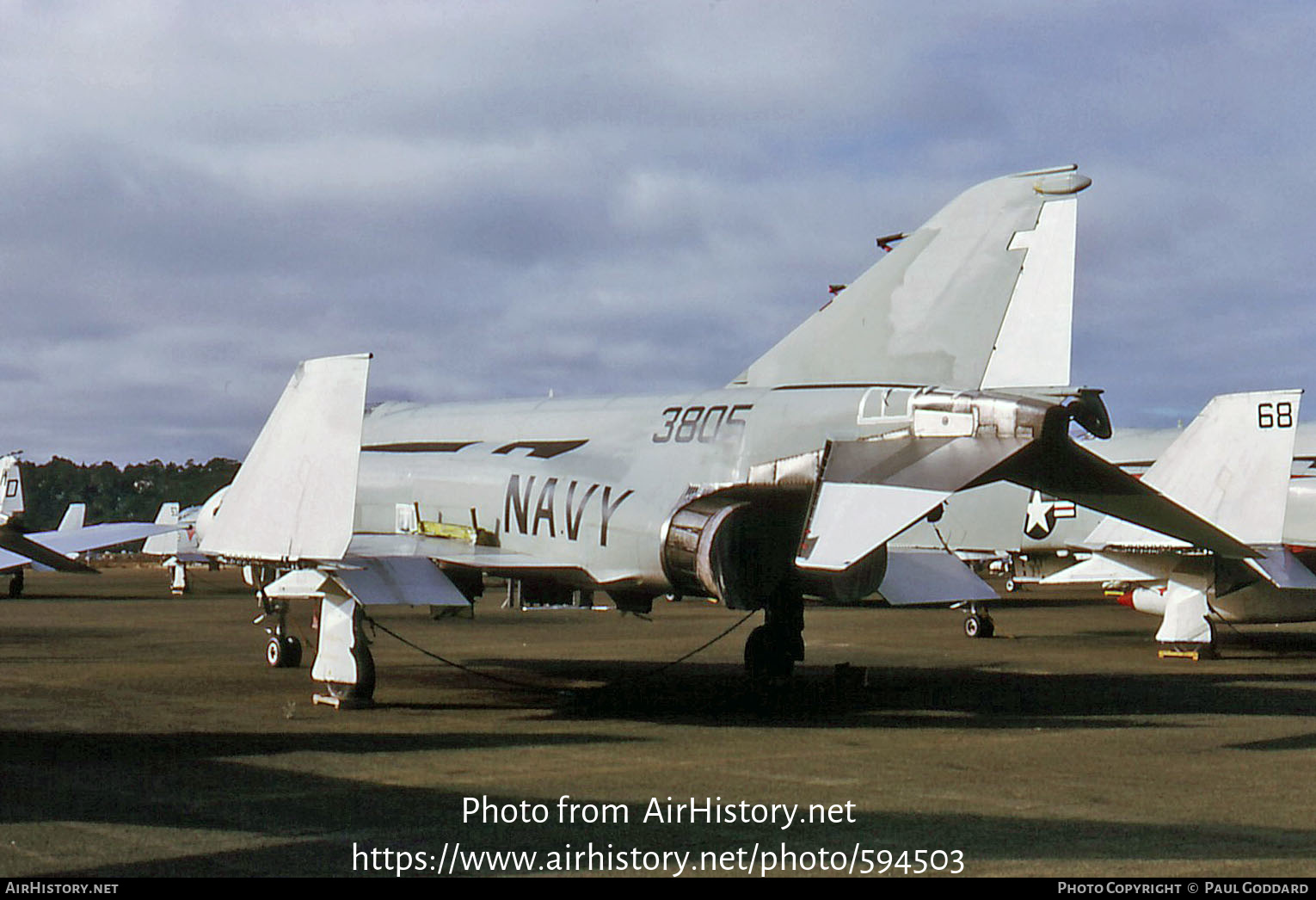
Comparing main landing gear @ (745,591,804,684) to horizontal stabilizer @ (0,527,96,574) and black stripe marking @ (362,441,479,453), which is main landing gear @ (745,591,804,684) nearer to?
black stripe marking @ (362,441,479,453)

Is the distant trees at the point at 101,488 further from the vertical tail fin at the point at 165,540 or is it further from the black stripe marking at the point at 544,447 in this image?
the black stripe marking at the point at 544,447

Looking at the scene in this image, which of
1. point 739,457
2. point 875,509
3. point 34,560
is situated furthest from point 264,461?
point 875,509

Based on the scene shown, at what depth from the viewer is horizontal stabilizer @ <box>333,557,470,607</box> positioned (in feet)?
38.6

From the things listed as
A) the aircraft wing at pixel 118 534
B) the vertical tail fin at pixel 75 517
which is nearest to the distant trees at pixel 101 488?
the vertical tail fin at pixel 75 517

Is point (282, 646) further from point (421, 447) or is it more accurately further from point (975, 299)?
point (975, 299)

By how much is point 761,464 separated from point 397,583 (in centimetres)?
365

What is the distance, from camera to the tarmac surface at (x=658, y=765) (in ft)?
22.0

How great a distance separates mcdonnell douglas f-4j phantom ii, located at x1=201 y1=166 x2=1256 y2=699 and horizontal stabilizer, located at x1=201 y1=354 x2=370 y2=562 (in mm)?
21

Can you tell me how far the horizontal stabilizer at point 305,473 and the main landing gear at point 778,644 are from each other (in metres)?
5.23

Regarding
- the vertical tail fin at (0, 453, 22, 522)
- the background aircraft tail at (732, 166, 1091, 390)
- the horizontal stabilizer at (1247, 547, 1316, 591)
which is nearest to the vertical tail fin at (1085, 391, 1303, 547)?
the horizontal stabilizer at (1247, 547, 1316, 591)

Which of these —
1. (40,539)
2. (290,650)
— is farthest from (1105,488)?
(40,539)

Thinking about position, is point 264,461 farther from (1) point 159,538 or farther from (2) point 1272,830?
(1) point 159,538

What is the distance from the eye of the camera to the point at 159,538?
144 ft

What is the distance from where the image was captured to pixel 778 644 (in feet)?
49.0
